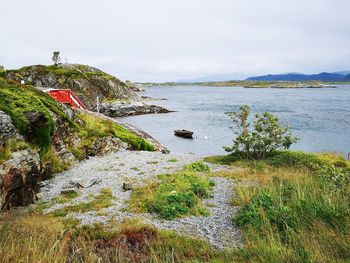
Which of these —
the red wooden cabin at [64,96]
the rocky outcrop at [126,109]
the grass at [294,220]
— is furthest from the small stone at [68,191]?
the rocky outcrop at [126,109]

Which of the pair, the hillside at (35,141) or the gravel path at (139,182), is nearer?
the gravel path at (139,182)

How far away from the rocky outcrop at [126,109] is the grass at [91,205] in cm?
6171

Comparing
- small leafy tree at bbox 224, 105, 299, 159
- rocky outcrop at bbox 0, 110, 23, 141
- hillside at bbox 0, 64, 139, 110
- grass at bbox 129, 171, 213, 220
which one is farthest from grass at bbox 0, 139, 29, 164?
hillside at bbox 0, 64, 139, 110

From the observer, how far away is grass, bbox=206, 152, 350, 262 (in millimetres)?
6298

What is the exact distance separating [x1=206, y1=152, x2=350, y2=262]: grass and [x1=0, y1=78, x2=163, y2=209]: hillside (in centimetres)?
836

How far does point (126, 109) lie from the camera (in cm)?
7731

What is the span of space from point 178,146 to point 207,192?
28.3m

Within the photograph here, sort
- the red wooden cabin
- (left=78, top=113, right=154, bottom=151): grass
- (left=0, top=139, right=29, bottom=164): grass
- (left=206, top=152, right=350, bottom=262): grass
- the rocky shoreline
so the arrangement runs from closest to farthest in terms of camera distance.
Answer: (left=206, top=152, right=350, bottom=262): grass → (left=0, top=139, right=29, bottom=164): grass → (left=78, top=113, right=154, bottom=151): grass → the red wooden cabin → the rocky shoreline

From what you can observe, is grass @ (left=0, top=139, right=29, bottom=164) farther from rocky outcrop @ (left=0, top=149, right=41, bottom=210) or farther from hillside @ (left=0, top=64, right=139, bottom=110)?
hillside @ (left=0, top=64, right=139, bottom=110)

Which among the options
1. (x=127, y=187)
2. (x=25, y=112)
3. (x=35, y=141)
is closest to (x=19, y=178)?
(x=35, y=141)

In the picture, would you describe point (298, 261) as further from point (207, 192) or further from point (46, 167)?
point (46, 167)

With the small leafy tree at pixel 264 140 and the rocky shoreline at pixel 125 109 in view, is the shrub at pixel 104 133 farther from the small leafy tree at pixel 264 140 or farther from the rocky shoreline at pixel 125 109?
the rocky shoreline at pixel 125 109

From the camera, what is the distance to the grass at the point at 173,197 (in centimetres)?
1170

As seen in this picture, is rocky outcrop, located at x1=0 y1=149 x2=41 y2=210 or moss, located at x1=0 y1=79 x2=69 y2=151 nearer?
rocky outcrop, located at x1=0 y1=149 x2=41 y2=210
